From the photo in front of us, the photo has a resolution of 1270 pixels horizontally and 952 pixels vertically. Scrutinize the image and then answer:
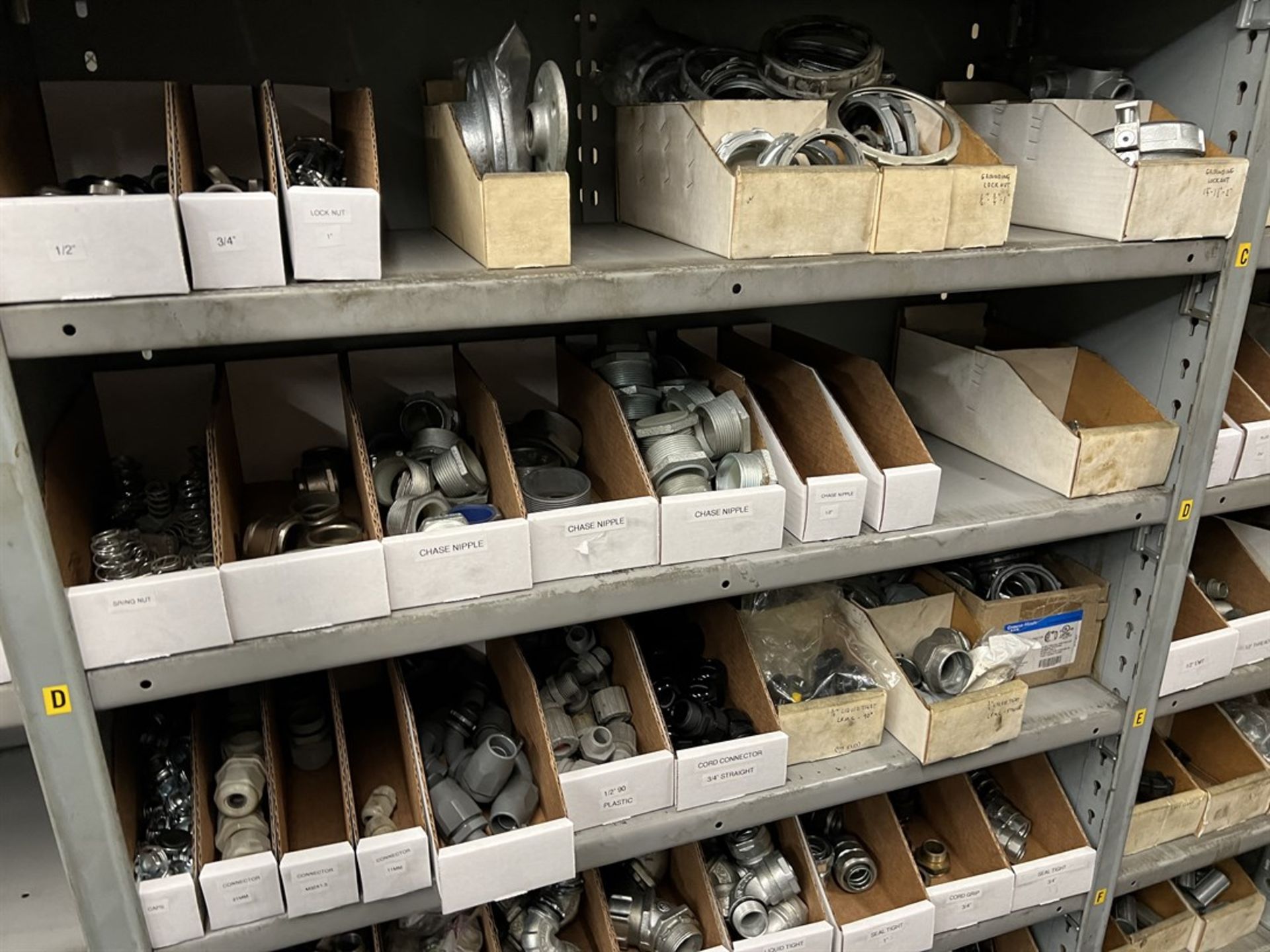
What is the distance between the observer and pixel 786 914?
1.42 meters

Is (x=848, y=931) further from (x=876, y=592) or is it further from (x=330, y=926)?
(x=330, y=926)

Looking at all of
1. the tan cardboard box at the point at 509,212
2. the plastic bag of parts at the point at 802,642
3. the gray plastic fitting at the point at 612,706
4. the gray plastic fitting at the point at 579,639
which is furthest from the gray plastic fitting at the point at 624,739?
the tan cardboard box at the point at 509,212

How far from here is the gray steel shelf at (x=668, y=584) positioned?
95 cm

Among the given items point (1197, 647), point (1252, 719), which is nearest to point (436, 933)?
point (1197, 647)

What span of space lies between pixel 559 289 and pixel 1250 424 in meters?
1.14

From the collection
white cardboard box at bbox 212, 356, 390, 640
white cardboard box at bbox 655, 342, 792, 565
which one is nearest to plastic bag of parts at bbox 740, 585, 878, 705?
white cardboard box at bbox 655, 342, 792, 565

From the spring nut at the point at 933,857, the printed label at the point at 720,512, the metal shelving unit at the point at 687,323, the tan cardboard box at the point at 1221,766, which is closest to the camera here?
the metal shelving unit at the point at 687,323

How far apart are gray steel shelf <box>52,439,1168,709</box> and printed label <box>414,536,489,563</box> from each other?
62 millimetres

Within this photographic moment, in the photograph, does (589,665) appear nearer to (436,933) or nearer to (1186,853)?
(436,933)

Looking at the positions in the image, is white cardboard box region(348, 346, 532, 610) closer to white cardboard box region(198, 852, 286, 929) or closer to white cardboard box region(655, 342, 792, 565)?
white cardboard box region(655, 342, 792, 565)

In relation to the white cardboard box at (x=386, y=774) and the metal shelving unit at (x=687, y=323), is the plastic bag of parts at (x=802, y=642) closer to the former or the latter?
the metal shelving unit at (x=687, y=323)

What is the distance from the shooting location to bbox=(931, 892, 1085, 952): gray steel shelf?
58.3 inches

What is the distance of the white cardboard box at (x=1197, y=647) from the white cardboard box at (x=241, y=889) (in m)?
1.39

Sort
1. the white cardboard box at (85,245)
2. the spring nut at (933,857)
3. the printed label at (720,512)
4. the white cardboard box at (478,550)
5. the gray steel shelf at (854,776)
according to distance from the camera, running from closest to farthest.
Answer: the white cardboard box at (85,245) < the white cardboard box at (478,550) < the printed label at (720,512) < the gray steel shelf at (854,776) < the spring nut at (933,857)
